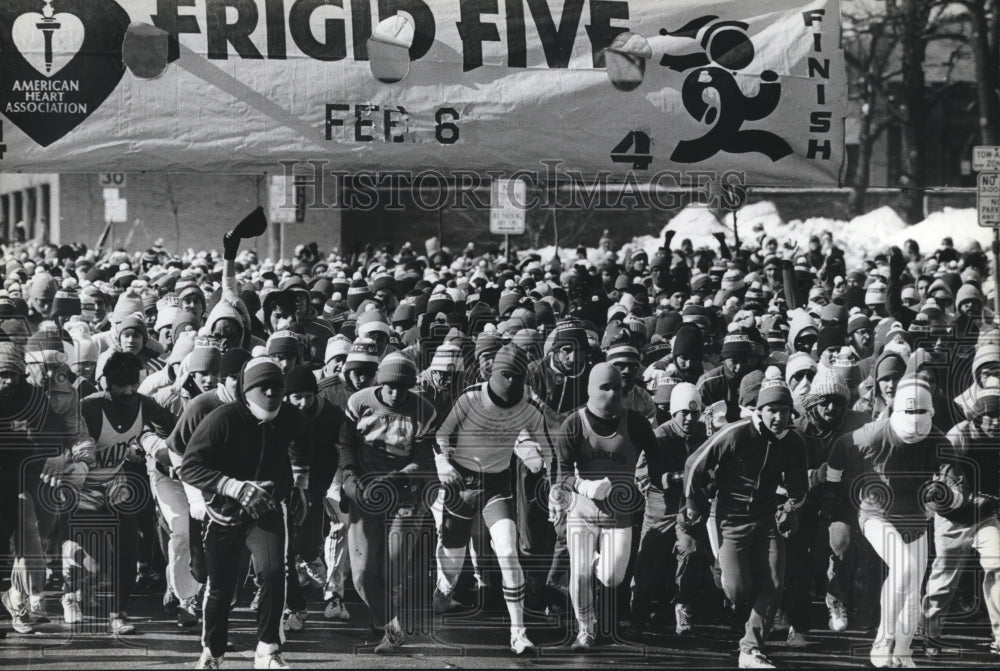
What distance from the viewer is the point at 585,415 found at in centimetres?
898

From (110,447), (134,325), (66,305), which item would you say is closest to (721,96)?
(110,447)

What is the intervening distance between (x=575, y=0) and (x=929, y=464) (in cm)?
345

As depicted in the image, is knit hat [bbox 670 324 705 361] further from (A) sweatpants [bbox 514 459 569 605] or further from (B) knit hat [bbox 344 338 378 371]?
(B) knit hat [bbox 344 338 378 371]

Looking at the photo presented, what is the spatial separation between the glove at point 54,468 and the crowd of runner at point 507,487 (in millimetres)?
14

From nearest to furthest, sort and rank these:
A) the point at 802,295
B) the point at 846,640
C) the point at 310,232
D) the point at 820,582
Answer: the point at 846,640, the point at 820,582, the point at 802,295, the point at 310,232

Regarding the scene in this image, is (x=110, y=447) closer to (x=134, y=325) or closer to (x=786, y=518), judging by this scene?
(x=134, y=325)

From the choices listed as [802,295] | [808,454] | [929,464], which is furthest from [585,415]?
[802,295]

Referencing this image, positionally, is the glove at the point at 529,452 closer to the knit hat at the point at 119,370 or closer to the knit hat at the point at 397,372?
the knit hat at the point at 397,372

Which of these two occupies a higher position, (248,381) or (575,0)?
(575,0)

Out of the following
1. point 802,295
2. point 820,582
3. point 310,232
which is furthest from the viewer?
point 310,232

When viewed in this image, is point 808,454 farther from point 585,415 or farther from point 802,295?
point 802,295

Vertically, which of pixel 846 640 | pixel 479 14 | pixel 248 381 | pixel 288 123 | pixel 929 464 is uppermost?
pixel 479 14

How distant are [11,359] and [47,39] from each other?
225 centimetres

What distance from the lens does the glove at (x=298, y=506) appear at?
8438 millimetres
